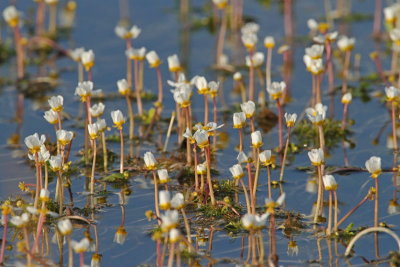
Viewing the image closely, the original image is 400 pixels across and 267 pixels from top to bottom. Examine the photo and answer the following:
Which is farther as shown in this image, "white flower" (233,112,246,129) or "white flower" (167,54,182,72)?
"white flower" (167,54,182,72)

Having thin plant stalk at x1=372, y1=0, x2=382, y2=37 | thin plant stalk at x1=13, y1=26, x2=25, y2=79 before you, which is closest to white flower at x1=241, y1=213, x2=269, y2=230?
thin plant stalk at x1=13, y1=26, x2=25, y2=79

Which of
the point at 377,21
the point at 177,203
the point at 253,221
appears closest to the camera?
the point at 253,221

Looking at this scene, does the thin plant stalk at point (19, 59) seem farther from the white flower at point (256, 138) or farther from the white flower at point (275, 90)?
the white flower at point (256, 138)

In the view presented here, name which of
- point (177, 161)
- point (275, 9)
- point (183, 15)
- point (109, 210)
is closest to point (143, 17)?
point (183, 15)

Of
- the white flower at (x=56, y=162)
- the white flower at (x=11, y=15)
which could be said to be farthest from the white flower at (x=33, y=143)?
the white flower at (x=11, y=15)

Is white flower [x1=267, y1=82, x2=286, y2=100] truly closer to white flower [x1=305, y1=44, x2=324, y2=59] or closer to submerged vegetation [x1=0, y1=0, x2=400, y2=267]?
submerged vegetation [x1=0, y1=0, x2=400, y2=267]

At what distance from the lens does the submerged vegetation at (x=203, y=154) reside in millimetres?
4273

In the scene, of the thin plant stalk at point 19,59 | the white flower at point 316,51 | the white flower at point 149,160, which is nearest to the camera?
the white flower at point 149,160

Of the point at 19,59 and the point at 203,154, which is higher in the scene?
the point at 19,59

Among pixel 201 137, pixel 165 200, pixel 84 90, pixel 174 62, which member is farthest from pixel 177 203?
pixel 174 62

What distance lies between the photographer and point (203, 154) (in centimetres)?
555

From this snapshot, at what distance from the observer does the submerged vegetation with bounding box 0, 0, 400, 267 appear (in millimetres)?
4273

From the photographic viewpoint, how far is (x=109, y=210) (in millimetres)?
4887

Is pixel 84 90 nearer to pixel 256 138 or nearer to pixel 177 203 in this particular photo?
pixel 256 138
